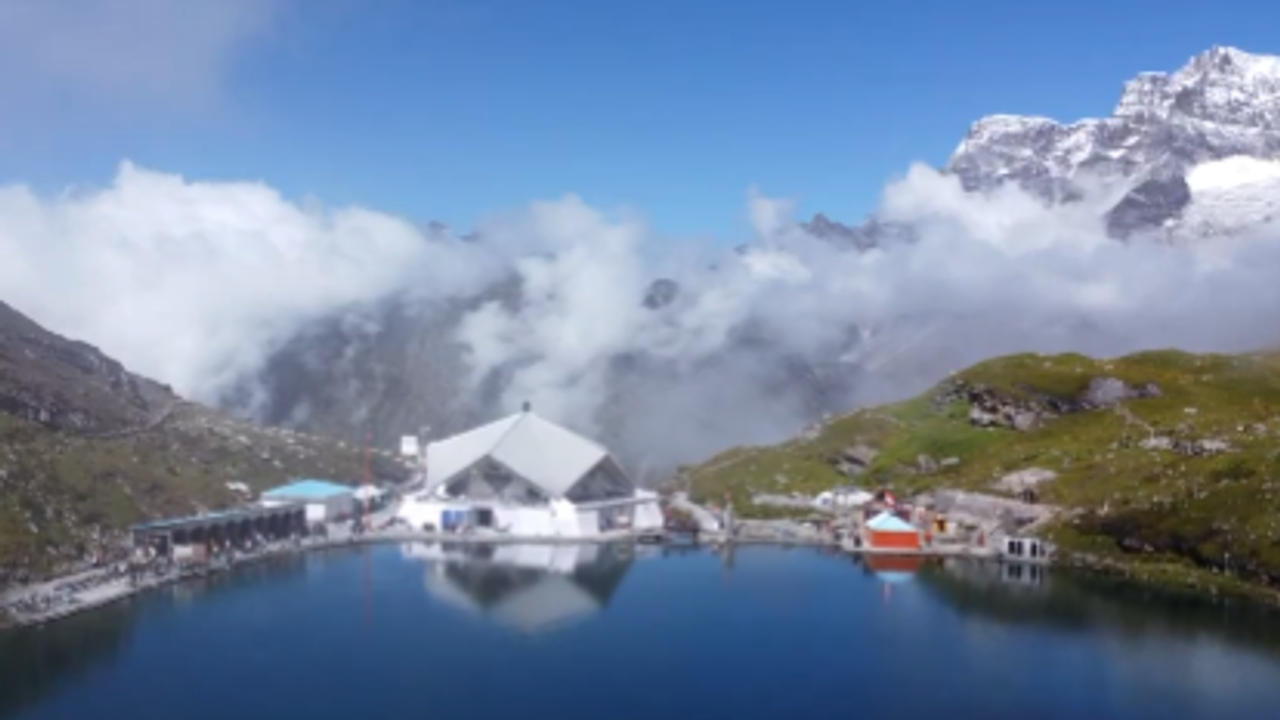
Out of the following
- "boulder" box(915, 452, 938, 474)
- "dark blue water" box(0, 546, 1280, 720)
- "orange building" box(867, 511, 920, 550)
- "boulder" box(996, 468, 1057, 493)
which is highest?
"boulder" box(915, 452, 938, 474)

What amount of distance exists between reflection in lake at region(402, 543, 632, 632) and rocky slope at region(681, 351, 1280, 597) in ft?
58.6

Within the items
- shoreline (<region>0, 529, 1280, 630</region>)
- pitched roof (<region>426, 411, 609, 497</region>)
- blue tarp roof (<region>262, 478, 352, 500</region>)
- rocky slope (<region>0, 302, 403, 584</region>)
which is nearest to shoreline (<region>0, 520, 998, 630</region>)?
shoreline (<region>0, 529, 1280, 630</region>)

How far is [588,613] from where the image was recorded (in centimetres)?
5169

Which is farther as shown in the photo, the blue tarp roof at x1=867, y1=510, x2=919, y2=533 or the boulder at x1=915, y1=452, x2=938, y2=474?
the boulder at x1=915, y1=452, x2=938, y2=474

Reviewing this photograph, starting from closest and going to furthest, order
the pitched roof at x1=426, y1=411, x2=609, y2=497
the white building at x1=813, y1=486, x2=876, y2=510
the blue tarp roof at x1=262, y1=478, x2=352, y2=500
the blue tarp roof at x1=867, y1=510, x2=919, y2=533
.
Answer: the blue tarp roof at x1=867, y1=510, x2=919, y2=533 < the blue tarp roof at x1=262, y1=478, x2=352, y2=500 < the pitched roof at x1=426, y1=411, x2=609, y2=497 < the white building at x1=813, y1=486, x2=876, y2=510

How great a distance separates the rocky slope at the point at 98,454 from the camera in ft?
178

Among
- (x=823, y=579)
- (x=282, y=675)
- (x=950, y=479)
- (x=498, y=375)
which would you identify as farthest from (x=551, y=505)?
(x=498, y=375)

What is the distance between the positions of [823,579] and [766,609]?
8.81 m

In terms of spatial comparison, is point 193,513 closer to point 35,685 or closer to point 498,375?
point 35,685

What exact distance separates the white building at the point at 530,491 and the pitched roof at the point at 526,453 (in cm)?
7

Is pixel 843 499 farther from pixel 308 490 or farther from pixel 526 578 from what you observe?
pixel 308 490

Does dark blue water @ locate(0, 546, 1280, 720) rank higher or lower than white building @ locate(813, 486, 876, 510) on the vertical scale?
lower

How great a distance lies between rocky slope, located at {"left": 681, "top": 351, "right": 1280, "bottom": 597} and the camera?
202 ft

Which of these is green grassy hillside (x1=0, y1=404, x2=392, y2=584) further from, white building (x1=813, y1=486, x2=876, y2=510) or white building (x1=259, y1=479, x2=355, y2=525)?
white building (x1=813, y1=486, x2=876, y2=510)
